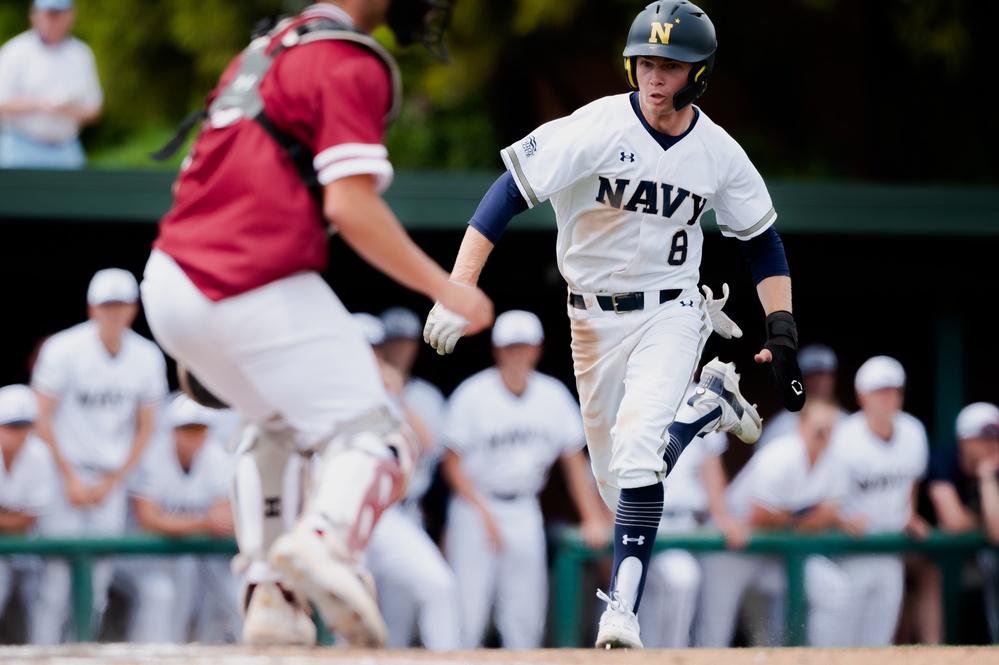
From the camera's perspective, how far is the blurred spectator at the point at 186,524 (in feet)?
20.7

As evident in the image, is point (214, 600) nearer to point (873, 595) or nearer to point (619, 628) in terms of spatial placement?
point (619, 628)

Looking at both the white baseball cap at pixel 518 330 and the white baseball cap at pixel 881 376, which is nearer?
the white baseball cap at pixel 518 330

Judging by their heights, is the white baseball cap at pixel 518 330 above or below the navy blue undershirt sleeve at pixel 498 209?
below

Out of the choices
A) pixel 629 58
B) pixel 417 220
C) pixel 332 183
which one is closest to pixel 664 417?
pixel 629 58

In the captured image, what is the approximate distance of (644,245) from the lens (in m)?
4.31

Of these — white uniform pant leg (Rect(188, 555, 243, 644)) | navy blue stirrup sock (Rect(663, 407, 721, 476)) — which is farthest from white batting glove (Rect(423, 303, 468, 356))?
white uniform pant leg (Rect(188, 555, 243, 644))

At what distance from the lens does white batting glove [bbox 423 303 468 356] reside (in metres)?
3.89

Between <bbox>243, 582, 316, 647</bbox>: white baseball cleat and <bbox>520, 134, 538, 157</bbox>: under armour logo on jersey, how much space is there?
5.30 feet

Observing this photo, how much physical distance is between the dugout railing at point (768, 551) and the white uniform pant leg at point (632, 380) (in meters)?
2.09

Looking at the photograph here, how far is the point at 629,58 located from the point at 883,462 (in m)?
3.62

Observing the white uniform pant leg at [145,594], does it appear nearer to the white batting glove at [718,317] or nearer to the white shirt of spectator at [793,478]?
the white shirt of spectator at [793,478]

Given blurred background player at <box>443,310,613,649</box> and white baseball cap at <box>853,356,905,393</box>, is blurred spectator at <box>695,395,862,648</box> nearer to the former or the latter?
white baseball cap at <box>853,356,905,393</box>

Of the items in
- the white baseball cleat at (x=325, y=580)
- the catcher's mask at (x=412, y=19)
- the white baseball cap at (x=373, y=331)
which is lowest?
the white baseball cleat at (x=325, y=580)

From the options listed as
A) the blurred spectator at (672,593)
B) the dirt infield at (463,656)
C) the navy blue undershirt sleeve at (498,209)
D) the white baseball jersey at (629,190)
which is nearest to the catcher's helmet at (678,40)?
the white baseball jersey at (629,190)
